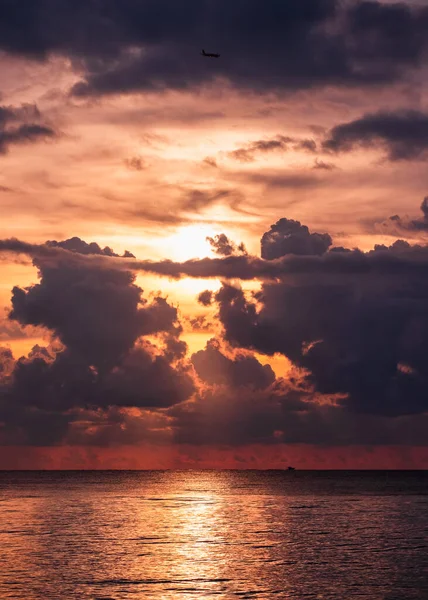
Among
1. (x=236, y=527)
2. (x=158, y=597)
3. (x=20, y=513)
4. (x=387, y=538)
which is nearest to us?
(x=158, y=597)

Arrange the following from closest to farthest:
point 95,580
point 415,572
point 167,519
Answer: point 95,580, point 415,572, point 167,519

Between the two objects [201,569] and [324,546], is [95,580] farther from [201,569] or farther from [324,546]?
[324,546]

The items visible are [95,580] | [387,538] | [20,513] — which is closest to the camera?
[95,580]

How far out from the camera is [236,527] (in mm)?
153125

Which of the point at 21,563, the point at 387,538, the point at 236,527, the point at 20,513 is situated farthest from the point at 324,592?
the point at 20,513

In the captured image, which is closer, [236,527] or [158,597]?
[158,597]

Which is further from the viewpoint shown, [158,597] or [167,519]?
[167,519]

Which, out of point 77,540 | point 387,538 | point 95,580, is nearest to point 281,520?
point 387,538

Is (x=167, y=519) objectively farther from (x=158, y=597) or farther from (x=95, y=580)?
(x=158, y=597)

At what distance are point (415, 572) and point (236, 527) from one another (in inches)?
2415

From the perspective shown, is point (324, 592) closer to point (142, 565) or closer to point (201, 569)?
point (201, 569)

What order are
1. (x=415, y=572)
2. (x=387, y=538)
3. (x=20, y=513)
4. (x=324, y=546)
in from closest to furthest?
1. (x=415, y=572)
2. (x=324, y=546)
3. (x=387, y=538)
4. (x=20, y=513)

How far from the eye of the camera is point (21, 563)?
10044 centimetres

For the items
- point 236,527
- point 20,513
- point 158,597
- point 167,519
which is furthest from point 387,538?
point 20,513
